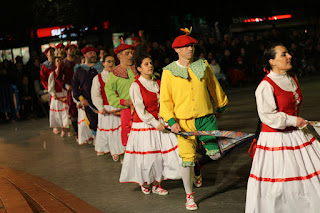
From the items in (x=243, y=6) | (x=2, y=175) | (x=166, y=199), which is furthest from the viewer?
(x=243, y=6)

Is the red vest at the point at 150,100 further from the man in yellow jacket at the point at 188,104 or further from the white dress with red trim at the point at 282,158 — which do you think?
the white dress with red trim at the point at 282,158

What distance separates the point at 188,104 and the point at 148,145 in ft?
3.75

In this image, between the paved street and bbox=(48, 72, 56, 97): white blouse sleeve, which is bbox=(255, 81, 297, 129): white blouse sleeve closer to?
the paved street

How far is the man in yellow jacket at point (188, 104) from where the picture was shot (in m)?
6.56

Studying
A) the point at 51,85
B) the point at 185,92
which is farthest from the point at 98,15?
the point at 185,92

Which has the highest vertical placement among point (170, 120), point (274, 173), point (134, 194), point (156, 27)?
point (156, 27)

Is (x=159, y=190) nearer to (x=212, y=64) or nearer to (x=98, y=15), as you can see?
(x=212, y=64)

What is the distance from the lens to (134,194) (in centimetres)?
755

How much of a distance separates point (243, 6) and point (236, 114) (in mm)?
14708

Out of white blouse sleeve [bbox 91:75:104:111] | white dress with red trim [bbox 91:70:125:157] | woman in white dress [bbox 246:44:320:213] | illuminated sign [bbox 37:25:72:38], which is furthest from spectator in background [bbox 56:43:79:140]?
illuminated sign [bbox 37:25:72:38]

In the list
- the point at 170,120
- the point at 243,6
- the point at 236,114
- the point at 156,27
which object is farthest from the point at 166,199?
the point at 243,6

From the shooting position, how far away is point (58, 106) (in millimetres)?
13789

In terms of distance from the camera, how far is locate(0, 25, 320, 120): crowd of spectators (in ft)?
60.0

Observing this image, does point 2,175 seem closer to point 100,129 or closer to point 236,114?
point 100,129
